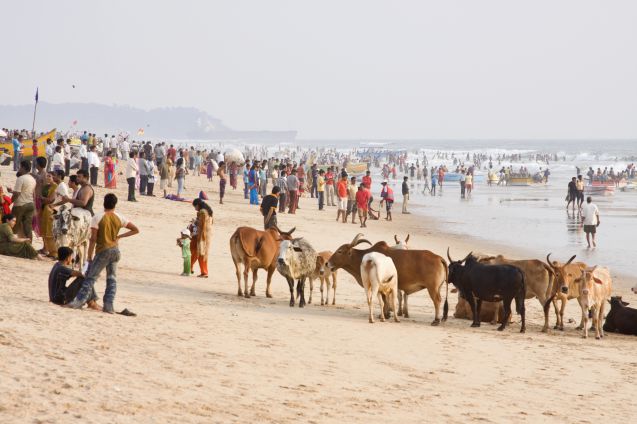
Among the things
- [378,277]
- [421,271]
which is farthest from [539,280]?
[378,277]

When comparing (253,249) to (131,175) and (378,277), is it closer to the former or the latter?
(378,277)

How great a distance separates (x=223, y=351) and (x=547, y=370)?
12.1 ft

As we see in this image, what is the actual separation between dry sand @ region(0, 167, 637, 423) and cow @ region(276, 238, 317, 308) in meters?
0.44

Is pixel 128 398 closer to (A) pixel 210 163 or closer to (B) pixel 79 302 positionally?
(B) pixel 79 302

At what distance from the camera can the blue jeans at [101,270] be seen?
10633 mm

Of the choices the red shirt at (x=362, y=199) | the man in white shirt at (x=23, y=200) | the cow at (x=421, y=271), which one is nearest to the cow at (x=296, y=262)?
the cow at (x=421, y=271)

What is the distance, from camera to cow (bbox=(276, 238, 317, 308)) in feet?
44.3

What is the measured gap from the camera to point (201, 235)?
15.5m

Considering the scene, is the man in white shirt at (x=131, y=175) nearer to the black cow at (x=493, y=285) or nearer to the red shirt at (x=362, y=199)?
the red shirt at (x=362, y=199)

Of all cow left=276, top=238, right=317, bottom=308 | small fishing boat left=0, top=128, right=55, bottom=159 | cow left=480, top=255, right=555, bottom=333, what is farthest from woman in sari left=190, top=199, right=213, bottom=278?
small fishing boat left=0, top=128, right=55, bottom=159

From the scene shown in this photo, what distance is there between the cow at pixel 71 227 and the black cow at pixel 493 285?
19.0ft

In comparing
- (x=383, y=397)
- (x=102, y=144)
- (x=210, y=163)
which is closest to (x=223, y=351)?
(x=383, y=397)

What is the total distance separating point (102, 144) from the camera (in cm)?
4959

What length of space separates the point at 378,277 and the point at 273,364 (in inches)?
134
